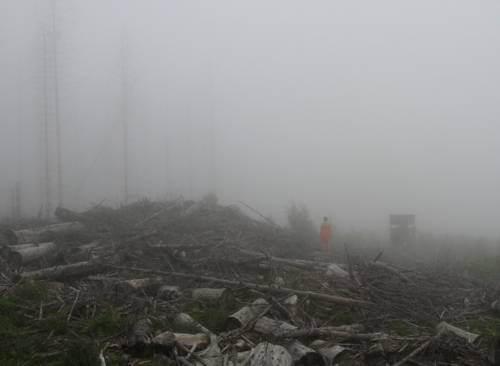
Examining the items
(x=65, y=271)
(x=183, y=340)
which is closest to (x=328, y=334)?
(x=183, y=340)

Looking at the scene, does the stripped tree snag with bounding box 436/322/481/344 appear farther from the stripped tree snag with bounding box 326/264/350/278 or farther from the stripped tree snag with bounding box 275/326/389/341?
the stripped tree snag with bounding box 326/264/350/278

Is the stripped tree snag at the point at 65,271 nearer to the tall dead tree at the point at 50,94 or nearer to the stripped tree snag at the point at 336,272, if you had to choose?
the stripped tree snag at the point at 336,272

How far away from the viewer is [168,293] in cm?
695

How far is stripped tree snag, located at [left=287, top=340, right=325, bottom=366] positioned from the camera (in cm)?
466

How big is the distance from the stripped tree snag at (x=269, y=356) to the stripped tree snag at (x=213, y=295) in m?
2.00

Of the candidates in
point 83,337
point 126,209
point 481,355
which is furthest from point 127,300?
point 126,209

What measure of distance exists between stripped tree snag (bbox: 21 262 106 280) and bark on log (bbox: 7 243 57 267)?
122 centimetres

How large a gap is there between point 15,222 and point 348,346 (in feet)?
41.8

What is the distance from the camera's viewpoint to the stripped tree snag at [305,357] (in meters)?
4.66

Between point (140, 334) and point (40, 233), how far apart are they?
7.12m

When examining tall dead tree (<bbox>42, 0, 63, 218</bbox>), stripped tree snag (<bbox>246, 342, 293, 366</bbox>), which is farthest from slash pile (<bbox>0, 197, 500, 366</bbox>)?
tall dead tree (<bbox>42, 0, 63, 218</bbox>)

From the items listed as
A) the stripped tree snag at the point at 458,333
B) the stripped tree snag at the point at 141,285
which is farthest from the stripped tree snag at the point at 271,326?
the stripped tree snag at the point at 141,285

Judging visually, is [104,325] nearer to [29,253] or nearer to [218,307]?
[218,307]

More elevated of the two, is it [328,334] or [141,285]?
[141,285]
